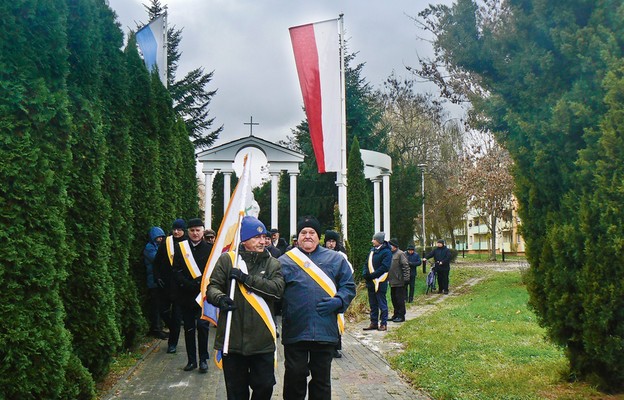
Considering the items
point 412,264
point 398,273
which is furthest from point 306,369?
point 412,264

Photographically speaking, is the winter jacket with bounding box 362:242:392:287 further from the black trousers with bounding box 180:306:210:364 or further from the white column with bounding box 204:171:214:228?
the white column with bounding box 204:171:214:228

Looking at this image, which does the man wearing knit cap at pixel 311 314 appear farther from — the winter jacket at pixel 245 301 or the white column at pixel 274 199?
the white column at pixel 274 199

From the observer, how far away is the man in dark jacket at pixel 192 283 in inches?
331

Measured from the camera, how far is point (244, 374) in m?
5.29

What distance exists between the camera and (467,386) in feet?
24.5

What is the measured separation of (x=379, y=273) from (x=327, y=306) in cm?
693

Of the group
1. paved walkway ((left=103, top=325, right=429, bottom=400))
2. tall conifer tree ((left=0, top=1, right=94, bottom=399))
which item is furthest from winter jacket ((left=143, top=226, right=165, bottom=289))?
tall conifer tree ((left=0, top=1, right=94, bottom=399))

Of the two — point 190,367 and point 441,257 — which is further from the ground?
point 441,257

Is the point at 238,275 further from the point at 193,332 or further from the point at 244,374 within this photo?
the point at 193,332

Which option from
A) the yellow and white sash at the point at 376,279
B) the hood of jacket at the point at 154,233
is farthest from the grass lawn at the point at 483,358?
the hood of jacket at the point at 154,233

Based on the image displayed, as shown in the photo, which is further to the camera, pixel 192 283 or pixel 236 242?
pixel 192 283

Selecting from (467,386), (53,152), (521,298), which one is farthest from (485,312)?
(53,152)

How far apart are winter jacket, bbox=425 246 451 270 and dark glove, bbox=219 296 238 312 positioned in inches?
662

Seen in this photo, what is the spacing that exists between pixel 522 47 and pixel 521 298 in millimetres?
12425
